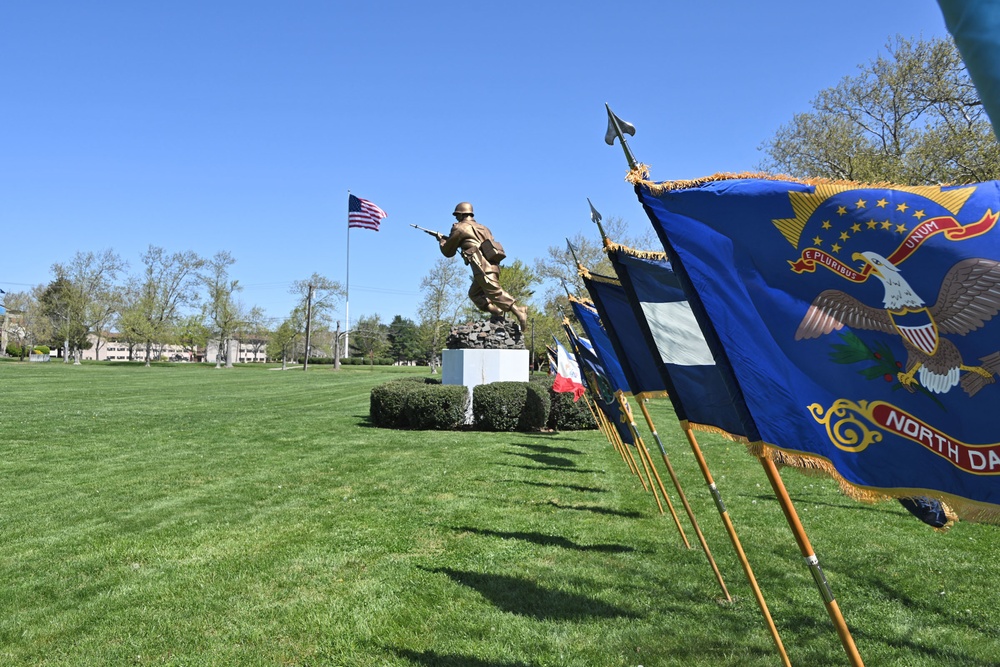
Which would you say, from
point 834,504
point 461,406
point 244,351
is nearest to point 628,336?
point 834,504

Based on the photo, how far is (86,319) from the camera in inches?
2699

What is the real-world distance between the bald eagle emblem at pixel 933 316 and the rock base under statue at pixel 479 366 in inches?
566

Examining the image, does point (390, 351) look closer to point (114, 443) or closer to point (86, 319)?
point (86, 319)

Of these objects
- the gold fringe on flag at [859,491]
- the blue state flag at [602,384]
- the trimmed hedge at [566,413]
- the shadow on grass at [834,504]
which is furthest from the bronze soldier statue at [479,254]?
the gold fringe on flag at [859,491]

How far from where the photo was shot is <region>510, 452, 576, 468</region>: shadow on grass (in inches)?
464

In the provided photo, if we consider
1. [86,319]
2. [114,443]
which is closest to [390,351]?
[86,319]

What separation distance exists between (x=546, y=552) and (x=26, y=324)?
344 feet

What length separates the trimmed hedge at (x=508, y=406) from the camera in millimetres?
16359

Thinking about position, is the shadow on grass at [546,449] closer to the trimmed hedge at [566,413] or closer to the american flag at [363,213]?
the trimmed hedge at [566,413]

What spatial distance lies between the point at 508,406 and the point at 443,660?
12288mm

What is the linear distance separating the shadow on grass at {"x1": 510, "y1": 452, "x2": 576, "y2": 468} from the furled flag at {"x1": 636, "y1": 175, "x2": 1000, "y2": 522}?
8621mm

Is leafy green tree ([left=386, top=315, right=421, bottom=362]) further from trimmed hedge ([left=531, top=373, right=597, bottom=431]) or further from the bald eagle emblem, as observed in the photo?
the bald eagle emblem

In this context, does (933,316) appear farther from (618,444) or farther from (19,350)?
(19,350)

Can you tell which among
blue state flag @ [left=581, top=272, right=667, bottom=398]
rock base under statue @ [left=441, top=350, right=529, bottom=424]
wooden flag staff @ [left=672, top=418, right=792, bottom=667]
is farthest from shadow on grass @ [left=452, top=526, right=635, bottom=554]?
→ rock base under statue @ [left=441, top=350, right=529, bottom=424]
